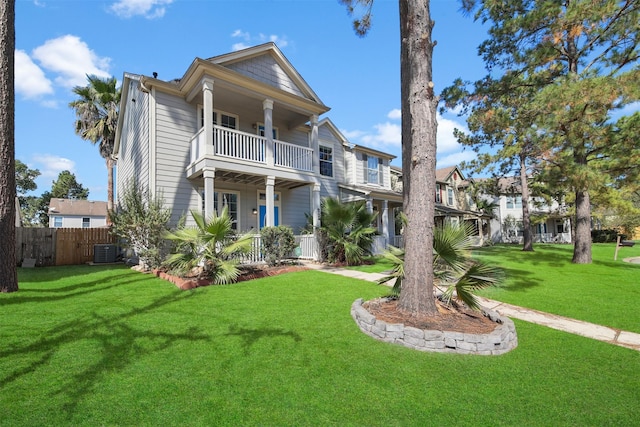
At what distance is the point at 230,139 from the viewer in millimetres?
9625

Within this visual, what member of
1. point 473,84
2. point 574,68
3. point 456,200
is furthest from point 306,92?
point 456,200

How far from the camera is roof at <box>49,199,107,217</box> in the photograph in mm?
30294

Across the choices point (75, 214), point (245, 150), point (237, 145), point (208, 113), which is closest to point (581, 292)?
point (245, 150)

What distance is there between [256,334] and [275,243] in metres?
5.31

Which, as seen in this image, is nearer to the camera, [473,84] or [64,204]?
[473,84]

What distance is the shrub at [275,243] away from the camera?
30.1ft

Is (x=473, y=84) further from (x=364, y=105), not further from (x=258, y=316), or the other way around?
→ (x=258, y=316)

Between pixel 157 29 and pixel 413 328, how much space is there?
1133 centimetres

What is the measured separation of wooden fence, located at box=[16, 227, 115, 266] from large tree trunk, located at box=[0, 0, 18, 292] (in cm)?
578

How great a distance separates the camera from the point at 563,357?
3.47m

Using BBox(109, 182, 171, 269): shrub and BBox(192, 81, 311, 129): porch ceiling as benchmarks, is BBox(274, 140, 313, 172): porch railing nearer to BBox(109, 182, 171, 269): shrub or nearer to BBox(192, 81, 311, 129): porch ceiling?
BBox(192, 81, 311, 129): porch ceiling

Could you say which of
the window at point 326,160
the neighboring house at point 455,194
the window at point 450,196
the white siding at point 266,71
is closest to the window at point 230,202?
the white siding at point 266,71

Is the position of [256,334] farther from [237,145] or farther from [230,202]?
[230,202]

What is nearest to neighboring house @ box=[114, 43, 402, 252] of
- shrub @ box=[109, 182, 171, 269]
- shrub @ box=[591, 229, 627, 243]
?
shrub @ box=[109, 182, 171, 269]
